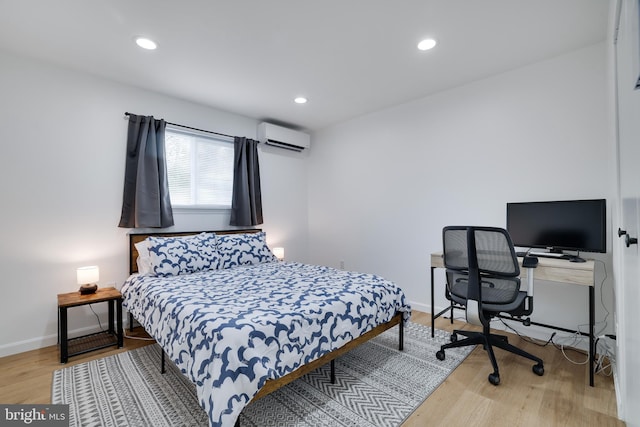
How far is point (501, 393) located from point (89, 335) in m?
3.48

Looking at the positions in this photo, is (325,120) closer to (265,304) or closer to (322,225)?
(322,225)

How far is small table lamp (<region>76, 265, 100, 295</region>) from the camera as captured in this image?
2.64 m

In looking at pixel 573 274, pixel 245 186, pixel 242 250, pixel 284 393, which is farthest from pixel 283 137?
pixel 573 274

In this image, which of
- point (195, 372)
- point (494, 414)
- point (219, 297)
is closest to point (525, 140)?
point (494, 414)

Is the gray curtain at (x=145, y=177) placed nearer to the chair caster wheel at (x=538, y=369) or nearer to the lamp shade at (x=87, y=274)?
the lamp shade at (x=87, y=274)

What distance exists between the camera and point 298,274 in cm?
280

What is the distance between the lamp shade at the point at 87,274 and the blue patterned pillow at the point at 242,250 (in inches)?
42.8

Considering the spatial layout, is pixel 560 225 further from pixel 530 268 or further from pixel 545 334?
pixel 545 334

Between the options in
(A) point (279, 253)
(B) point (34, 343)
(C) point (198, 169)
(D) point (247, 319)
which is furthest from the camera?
(A) point (279, 253)

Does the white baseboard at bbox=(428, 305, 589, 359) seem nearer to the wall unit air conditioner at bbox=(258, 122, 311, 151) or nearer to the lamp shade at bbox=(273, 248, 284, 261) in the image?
the lamp shade at bbox=(273, 248, 284, 261)

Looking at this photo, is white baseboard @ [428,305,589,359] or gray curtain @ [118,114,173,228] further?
gray curtain @ [118,114,173,228]

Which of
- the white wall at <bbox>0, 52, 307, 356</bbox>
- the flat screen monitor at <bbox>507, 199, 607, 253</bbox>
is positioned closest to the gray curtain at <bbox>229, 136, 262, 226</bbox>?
the white wall at <bbox>0, 52, 307, 356</bbox>

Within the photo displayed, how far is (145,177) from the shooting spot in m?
3.14

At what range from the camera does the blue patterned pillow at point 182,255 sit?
2.78 m
